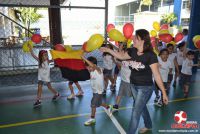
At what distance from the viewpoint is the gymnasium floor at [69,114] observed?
394 cm

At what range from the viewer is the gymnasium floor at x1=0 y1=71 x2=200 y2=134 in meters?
3.94

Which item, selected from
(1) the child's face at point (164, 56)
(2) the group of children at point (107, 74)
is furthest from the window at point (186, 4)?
(1) the child's face at point (164, 56)

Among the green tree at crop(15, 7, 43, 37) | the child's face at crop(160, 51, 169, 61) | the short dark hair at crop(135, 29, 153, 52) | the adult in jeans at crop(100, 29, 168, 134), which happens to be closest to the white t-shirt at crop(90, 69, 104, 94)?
the adult in jeans at crop(100, 29, 168, 134)

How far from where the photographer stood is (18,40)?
1061 centimetres

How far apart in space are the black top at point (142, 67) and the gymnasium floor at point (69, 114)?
1.22m

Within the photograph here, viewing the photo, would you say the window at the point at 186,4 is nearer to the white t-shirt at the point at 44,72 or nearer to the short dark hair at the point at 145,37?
the white t-shirt at the point at 44,72

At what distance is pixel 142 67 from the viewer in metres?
2.96

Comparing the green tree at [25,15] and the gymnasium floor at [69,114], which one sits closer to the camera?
the gymnasium floor at [69,114]

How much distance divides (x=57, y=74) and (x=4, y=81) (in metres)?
1.78

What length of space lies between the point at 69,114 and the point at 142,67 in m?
2.22

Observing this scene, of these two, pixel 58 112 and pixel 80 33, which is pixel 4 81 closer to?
pixel 58 112

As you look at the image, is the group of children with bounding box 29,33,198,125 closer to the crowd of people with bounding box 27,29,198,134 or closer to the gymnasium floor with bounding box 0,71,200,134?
the crowd of people with bounding box 27,29,198,134

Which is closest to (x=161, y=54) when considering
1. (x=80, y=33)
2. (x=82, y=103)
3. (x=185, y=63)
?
(x=185, y=63)

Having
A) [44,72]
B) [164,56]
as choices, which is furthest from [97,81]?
[164,56]
